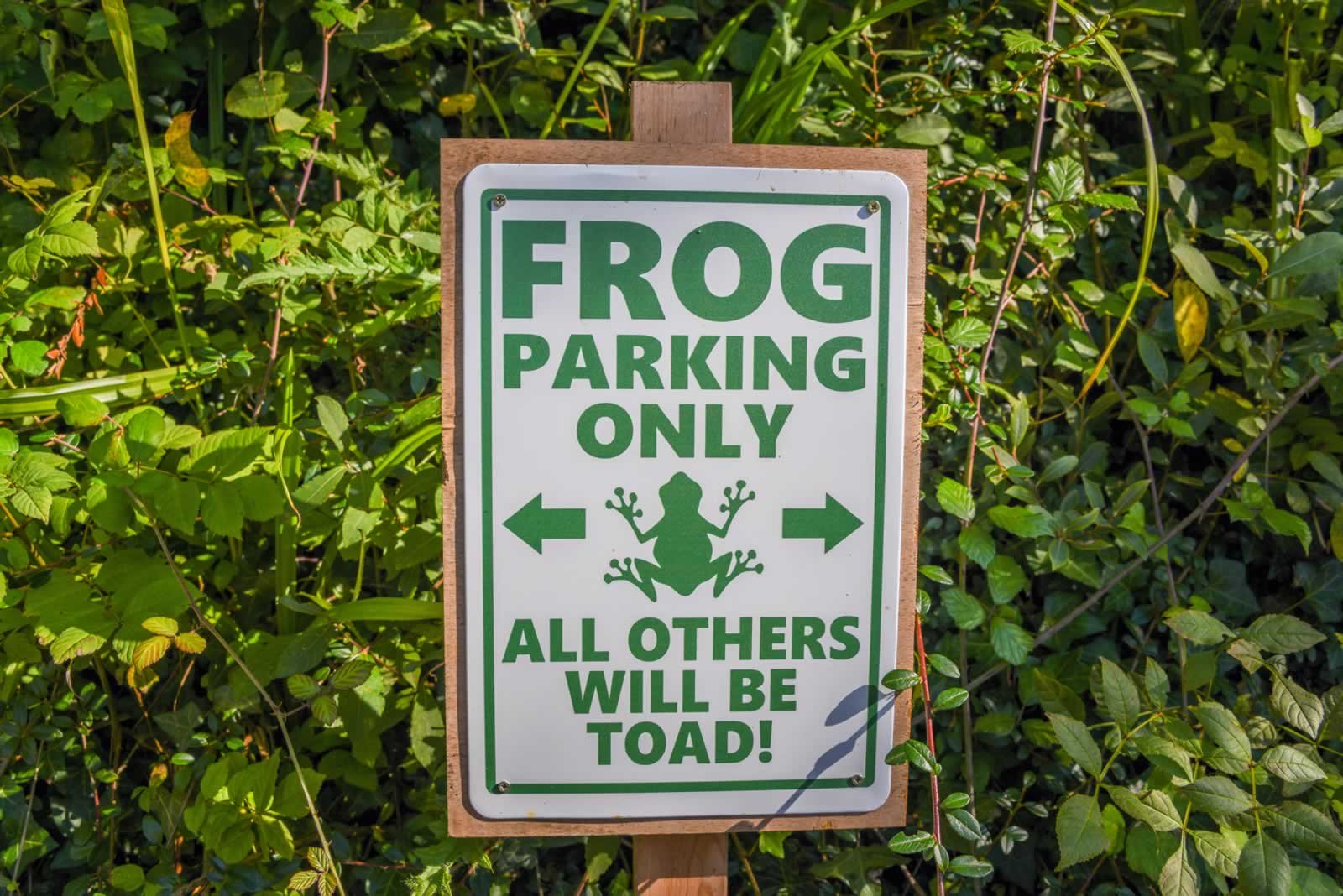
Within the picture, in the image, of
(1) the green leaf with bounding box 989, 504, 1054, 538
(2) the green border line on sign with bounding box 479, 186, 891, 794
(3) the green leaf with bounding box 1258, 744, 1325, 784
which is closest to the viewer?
(2) the green border line on sign with bounding box 479, 186, 891, 794

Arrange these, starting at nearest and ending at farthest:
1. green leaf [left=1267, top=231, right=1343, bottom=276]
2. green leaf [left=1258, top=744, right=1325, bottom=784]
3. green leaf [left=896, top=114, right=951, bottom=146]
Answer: green leaf [left=1258, top=744, right=1325, bottom=784], green leaf [left=1267, top=231, right=1343, bottom=276], green leaf [left=896, top=114, right=951, bottom=146]

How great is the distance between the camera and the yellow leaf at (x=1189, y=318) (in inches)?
60.4

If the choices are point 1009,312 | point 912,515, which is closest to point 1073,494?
point 1009,312

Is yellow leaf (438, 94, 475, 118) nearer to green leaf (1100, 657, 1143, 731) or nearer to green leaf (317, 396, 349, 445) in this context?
green leaf (317, 396, 349, 445)

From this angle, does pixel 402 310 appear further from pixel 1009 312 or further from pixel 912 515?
pixel 1009 312

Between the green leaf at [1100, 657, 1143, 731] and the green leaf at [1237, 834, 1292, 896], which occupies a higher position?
the green leaf at [1100, 657, 1143, 731]

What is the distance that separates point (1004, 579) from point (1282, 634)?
1.15 feet

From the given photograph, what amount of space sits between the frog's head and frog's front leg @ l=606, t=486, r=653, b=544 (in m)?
0.03

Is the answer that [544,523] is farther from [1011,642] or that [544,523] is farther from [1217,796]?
[1217,796]

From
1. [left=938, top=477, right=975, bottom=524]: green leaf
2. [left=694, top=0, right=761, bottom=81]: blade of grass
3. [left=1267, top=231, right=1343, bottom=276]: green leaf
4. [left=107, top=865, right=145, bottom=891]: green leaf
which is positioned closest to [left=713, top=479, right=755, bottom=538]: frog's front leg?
[left=938, top=477, right=975, bottom=524]: green leaf

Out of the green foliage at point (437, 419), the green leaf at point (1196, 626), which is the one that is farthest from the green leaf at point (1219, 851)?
the green leaf at point (1196, 626)

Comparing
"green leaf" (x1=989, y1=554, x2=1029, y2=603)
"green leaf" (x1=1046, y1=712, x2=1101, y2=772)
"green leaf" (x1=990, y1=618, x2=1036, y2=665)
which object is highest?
"green leaf" (x1=989, y1=554, x2=1029, y2=603)

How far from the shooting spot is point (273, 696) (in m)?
1.55

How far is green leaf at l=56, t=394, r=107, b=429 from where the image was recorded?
1330 millimetres
